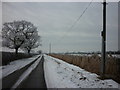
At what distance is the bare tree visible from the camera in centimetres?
4919

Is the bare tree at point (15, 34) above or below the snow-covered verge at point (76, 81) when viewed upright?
above

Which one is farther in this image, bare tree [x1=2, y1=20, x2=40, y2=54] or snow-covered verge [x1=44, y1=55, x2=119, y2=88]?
bare tree [x1=2, y1=20, x2=40, y2=54]

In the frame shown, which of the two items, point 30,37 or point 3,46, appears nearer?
point 3,46

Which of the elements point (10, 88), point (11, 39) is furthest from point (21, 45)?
point (10, 88)

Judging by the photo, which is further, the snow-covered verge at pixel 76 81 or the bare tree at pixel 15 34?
the bare tree at pixel 15 34

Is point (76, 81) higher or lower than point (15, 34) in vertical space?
lower

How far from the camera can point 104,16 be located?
448 inches

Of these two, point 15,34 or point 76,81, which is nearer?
point 76,81

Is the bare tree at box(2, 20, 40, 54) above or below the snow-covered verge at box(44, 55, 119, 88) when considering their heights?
above

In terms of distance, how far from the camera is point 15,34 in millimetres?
49531

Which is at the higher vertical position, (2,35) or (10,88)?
(2,35)

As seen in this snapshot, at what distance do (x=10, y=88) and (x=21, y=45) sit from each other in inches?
1741

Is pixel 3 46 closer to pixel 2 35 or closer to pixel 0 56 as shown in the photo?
pixel 2 35

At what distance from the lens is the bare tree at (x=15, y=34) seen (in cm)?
4919
